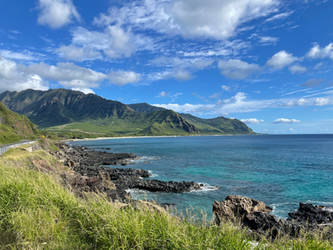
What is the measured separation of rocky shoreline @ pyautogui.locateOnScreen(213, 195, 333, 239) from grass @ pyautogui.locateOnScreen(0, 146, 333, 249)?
9.01 m

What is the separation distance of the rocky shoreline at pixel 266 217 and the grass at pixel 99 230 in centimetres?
901

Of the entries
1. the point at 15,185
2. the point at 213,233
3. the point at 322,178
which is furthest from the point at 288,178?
the point at 15,185

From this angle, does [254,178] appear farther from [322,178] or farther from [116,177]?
[116,177]

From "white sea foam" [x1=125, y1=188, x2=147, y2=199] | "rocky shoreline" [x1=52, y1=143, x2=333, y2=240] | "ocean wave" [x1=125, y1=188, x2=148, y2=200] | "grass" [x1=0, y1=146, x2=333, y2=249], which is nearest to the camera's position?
"grass" [x1=0, y1=146, x2=333, y2=249]

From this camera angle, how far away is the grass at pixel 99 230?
17.6ft

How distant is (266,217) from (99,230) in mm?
14856

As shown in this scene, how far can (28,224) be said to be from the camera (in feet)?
21.0

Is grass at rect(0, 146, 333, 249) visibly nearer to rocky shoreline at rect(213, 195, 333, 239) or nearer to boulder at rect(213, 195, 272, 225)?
rocky shoreline at rect(213, 195, 333, 239)

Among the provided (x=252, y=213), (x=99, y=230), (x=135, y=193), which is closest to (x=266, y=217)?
(x=252, y=213)

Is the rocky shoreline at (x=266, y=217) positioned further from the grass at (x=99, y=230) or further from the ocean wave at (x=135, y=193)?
the ocean wave at (x=135, y=193)

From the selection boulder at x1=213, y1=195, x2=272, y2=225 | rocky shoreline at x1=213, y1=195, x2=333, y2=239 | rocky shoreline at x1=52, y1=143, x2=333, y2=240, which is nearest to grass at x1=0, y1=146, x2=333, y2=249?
rocky shoreline at x1=52, y1=143, x2=333, y2=240

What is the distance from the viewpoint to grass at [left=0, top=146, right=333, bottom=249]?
5.38 metres

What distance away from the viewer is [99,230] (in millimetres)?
6152

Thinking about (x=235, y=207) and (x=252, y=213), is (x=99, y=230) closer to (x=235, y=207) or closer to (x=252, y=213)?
(x=235, y=207)
